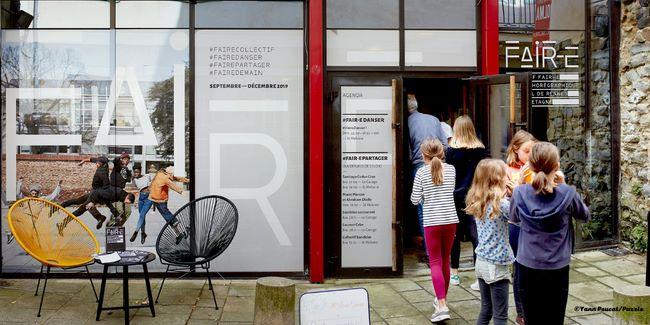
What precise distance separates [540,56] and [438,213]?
10.5ft

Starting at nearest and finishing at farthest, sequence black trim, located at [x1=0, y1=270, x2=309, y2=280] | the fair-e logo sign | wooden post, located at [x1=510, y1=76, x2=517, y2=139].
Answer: wooden post, located at [x1=510, y1=76, x2=517, y2=139]
black trim, located at [x1=0, y1=270, x2=309, y2=280]
the fair-e logo sign

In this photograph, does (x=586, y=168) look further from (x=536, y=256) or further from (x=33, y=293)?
(x=33, y=293)

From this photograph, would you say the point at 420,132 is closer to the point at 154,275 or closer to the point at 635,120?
the point at 635,120

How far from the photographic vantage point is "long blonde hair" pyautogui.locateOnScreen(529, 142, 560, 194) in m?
4.14

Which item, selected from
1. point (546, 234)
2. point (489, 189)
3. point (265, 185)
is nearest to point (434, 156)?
point (489, 189)

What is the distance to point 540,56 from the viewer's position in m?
7.64

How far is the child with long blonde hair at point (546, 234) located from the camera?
4.16 meters

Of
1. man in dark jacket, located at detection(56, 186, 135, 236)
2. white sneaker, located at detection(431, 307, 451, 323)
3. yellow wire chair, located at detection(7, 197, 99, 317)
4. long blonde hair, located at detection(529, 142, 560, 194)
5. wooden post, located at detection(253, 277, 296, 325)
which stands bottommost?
white sneaker, located at detection(431, 307, 451, 323)

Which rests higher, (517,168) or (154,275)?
(517,168)

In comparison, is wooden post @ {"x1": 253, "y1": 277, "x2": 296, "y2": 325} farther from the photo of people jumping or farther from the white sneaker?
the photo of people jumping

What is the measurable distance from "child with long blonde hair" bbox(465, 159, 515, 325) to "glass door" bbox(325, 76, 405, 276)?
2.35 metres

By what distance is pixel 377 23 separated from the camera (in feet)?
23.5

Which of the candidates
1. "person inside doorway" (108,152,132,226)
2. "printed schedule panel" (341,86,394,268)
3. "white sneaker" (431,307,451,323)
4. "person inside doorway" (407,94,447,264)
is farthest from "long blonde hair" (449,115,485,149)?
"person inside doorway" (108,152,132,226)

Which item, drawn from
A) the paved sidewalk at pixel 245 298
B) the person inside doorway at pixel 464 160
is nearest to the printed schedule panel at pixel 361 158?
the paved sidewalk at pixel 245 298
